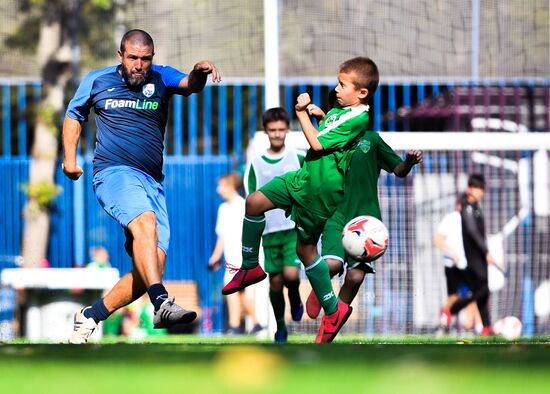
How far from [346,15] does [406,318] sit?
10.3 ft

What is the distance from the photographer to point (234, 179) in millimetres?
14656

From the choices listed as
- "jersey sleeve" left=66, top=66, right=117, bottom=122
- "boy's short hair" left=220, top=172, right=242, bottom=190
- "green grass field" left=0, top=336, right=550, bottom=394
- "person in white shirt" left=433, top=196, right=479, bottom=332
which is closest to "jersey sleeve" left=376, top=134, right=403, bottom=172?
"jersey sleeve" left=66, top=66, right=117, bottom=122

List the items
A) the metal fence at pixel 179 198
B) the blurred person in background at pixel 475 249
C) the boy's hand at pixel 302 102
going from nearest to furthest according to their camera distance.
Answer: the boy's hand at pixel 302 102 → the blurred person in background at pixel 475 249 → the metal fence at pixel 179 198

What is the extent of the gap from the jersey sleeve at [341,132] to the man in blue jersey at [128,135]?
28.8 inches

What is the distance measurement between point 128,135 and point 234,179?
6.92 m

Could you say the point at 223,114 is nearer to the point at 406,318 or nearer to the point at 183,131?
the point at 183,131

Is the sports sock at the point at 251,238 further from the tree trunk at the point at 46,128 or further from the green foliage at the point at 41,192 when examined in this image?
the green foliage at the point at 41,192

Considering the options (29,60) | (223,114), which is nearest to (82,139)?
(223,114)

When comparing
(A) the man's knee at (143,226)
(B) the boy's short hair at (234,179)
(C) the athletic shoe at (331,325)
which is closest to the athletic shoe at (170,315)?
(A) the man's knee at (143,226)

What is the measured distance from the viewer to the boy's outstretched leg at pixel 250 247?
26.7 ft

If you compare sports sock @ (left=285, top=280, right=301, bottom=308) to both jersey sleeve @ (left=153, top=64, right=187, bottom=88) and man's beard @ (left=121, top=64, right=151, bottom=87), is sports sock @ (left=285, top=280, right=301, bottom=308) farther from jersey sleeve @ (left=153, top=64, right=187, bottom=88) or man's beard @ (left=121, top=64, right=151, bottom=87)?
man's beard @ (left=121, top=64, right=151, bottom=87)

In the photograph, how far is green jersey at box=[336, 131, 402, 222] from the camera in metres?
9.16

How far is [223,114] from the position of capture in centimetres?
1598

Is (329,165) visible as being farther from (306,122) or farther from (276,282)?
(276,282)
